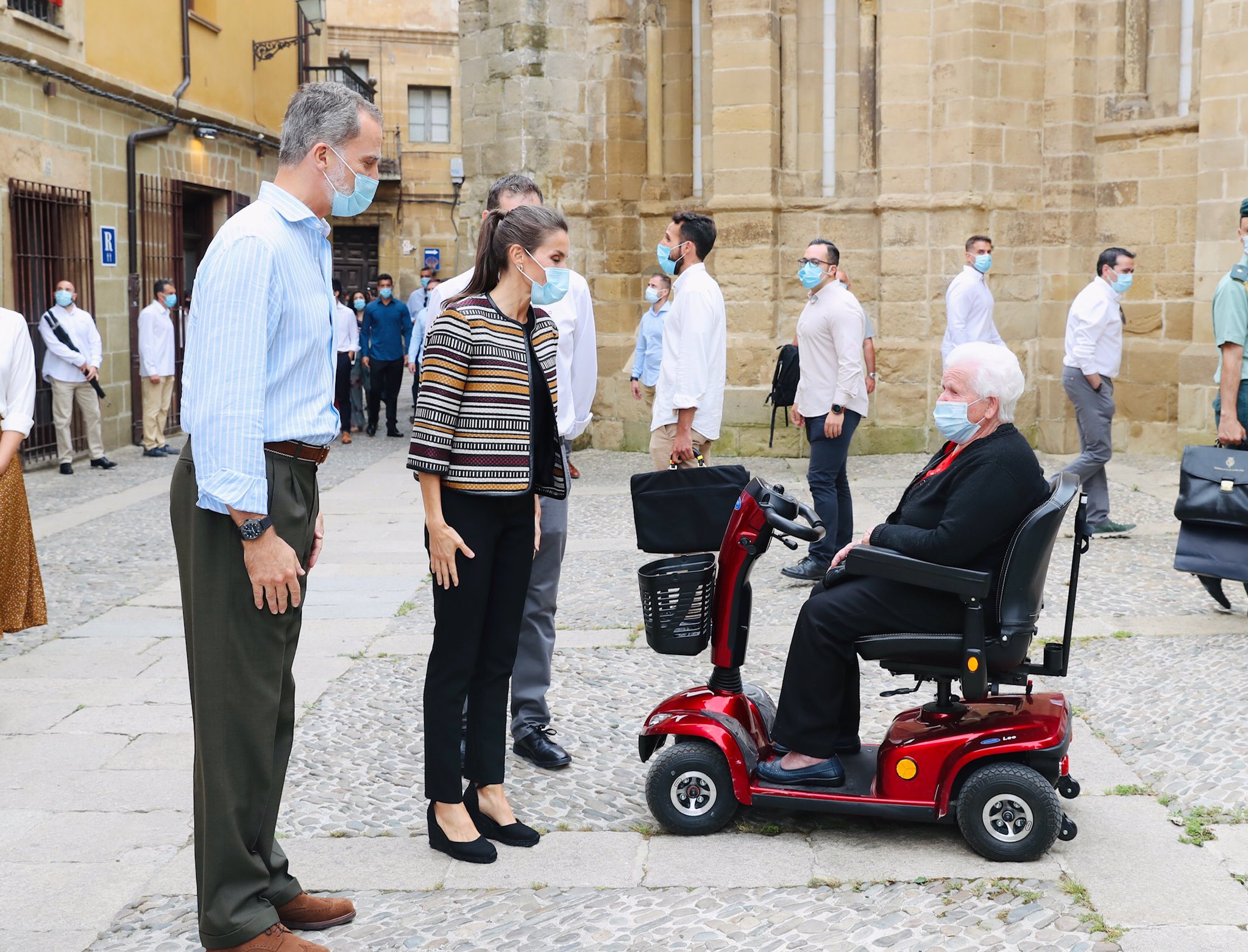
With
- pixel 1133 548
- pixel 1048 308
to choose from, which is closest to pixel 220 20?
pixel 1048 308

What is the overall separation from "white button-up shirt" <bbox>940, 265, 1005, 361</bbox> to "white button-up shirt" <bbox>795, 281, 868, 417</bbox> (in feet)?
12.7

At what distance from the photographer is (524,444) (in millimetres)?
3979

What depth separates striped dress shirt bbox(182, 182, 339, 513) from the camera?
3023 mm

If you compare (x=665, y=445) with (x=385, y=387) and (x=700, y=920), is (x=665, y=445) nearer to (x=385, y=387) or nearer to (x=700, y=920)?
(x=700, y=920)

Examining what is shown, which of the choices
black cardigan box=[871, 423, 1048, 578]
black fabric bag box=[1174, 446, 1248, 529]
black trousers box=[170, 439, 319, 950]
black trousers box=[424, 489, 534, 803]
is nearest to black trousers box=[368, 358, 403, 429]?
black fabric bag box=[1174, 446, 1248, 529]

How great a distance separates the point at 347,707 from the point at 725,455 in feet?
27.7

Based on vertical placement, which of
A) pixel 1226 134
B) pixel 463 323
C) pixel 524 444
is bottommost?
pixel 524 444

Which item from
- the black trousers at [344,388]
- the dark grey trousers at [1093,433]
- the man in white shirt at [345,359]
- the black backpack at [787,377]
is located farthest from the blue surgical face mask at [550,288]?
the black trousers at [344,388]

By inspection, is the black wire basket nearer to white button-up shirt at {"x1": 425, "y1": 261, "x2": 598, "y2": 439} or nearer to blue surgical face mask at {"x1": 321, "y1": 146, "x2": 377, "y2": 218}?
white button-up shirt at {"x1": 425, "y1": 261, "x2": 598, "y2": 439}

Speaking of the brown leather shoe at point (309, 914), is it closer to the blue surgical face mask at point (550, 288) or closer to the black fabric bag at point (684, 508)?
the black fabric bag at point (684, 508)

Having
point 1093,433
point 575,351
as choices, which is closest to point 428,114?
point 1093,433

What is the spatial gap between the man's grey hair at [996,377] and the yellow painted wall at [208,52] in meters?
14.0

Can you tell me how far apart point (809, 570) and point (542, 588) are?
134 inches

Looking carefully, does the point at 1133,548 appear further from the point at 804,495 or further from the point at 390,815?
the point at 390,815
